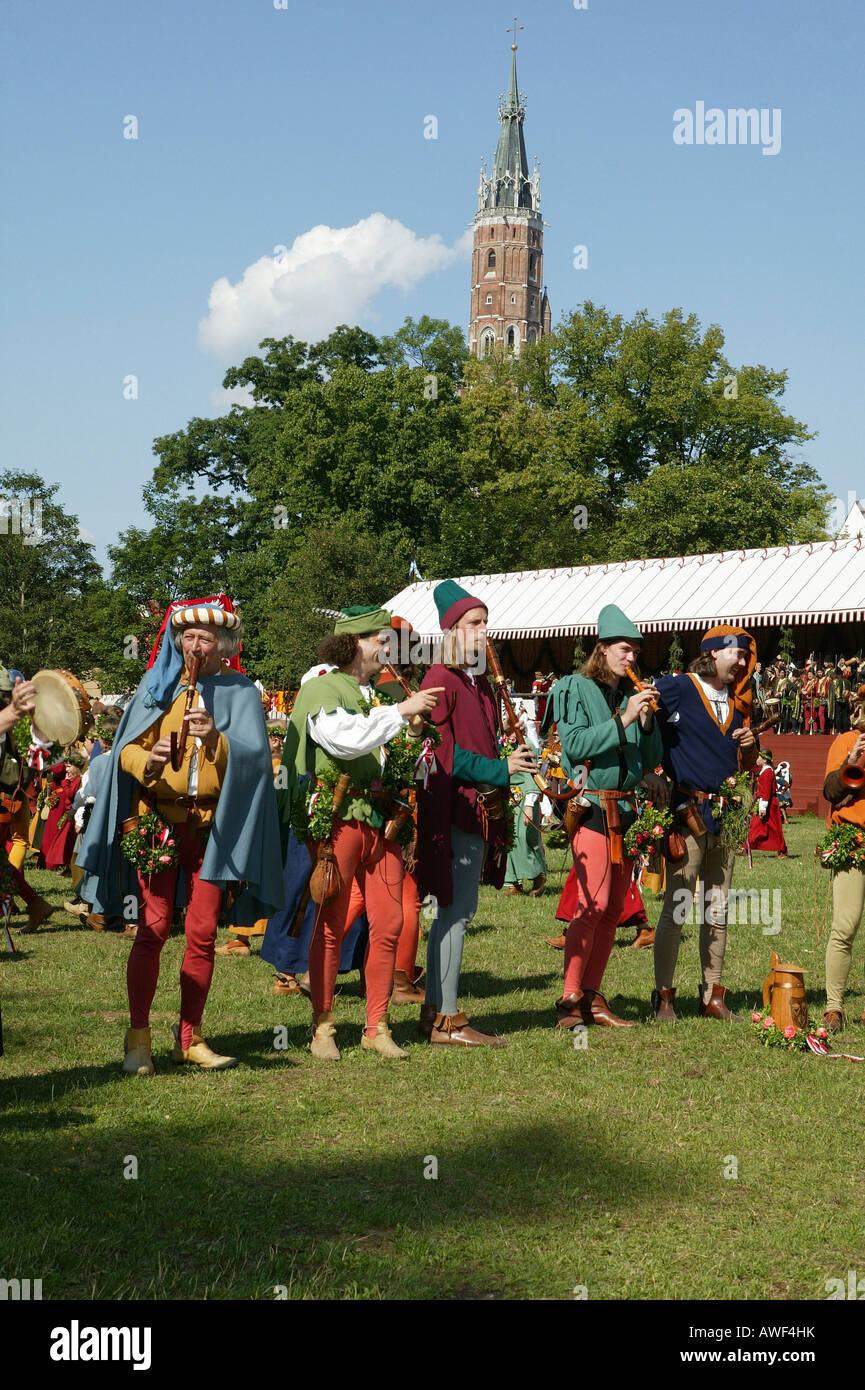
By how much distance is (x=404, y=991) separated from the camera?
8328mm

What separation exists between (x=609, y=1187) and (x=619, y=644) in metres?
3.13

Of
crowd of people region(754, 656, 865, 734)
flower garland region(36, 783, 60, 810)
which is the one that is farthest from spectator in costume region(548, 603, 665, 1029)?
crowd of people region(754, 656, 865, 734)

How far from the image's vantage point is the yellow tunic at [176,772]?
598 centimetres

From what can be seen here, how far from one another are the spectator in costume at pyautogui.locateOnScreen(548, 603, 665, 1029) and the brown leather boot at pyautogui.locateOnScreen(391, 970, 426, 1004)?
1.31 m

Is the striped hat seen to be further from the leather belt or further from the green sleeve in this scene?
the green sleeve

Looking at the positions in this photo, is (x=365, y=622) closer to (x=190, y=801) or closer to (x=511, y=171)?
(x=190, y=801)

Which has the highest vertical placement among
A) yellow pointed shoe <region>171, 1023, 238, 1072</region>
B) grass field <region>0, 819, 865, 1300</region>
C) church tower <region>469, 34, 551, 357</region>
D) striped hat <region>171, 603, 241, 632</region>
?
church tower <region>469, 34, 551, 357</region>

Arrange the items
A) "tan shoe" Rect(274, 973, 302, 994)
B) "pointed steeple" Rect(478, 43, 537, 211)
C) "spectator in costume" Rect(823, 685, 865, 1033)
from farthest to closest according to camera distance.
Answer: "pointed steeple" Rect(478, 43, 537, 211) < "tan shoe" Rect(274, 973, 302, 994) < "spectator in costume" Rect(823, 685, 865, 1033)

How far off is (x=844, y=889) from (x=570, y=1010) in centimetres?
163

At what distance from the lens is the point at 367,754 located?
6289mm

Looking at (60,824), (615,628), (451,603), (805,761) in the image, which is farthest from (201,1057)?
(805,761)

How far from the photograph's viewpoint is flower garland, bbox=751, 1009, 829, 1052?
22.1 feet

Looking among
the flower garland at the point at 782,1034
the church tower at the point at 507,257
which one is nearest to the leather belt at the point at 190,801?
the flower garland at the point at 782,1034

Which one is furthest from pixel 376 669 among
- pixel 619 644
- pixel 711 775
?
pixel 711 775
